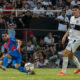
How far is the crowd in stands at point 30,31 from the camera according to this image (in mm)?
20109

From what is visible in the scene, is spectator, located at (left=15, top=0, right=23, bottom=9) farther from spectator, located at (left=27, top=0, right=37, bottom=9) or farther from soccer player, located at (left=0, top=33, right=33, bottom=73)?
soccer player, located at (left=0, top=33, right=33, bottom=73)

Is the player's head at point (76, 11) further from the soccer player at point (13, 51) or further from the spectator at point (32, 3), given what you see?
the spectator at point (32, 3)

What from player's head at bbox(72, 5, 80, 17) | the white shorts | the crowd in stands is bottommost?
the crowd in stands

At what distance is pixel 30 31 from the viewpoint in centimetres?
2030

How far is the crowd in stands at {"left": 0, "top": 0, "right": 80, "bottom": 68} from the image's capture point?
792 inches

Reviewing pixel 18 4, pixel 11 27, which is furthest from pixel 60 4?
pixel 11 27

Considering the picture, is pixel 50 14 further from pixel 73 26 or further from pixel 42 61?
pixel 73 26

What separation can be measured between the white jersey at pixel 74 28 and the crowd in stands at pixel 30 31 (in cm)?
521

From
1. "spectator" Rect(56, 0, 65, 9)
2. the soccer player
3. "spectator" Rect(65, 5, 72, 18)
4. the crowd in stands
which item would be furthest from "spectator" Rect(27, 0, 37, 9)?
the soccer player

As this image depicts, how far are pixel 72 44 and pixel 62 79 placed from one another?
2023 mm

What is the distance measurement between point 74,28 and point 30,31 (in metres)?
5.78

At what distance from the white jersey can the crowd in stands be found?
205 inches

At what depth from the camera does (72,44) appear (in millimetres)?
14758

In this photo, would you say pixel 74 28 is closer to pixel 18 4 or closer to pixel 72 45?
pixel 72 45
